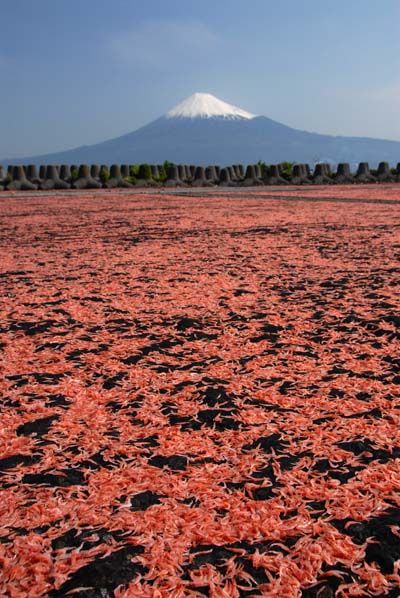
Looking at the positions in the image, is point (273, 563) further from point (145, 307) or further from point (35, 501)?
point (145, 307)

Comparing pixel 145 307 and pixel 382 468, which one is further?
pixel 145 307

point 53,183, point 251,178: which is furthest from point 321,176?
point 53,183

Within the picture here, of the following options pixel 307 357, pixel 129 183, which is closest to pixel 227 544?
pixel 307 357

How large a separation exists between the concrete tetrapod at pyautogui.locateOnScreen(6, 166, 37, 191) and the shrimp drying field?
29574mm

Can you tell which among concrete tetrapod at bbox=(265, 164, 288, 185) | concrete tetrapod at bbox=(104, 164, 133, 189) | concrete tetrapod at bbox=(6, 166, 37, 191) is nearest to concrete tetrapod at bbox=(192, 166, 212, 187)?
concrete tetrapod at bbox=(104, 164, 133, 189)

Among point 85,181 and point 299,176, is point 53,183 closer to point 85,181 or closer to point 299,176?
point 85,181

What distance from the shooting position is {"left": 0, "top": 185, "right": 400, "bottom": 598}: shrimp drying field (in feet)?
6.42

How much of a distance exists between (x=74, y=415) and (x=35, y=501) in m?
0.84

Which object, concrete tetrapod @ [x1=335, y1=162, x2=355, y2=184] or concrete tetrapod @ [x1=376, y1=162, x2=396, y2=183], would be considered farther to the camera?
concrete tetrapod @ [x1=376, y1=162, x2=396, y2=183]

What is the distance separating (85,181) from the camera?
35.6 meters

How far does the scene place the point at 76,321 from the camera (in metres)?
5.09

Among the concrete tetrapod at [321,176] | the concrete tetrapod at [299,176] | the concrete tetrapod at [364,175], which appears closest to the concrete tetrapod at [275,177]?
the concrete tetrapod at [299,176]

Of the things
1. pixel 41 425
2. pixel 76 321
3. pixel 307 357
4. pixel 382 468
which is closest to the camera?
pixel 382 468

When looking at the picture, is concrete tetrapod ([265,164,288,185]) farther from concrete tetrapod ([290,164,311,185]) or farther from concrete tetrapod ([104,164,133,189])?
concrete tetrapod ([104,164,133,189])
